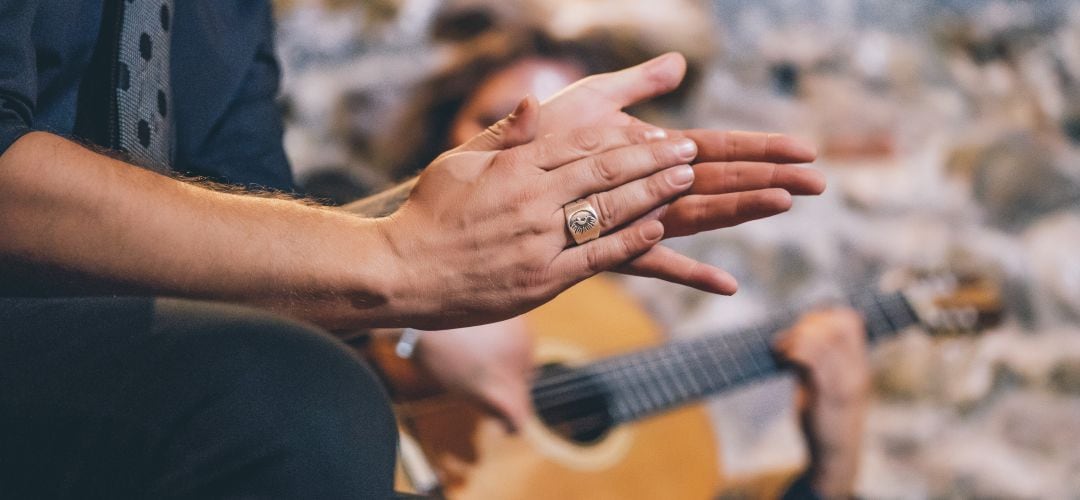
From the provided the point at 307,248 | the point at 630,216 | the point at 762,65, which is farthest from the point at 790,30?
the point at 307,248

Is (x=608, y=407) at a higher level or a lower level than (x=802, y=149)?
lower

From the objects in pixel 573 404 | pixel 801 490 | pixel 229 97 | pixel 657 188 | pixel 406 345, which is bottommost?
pixel 801 490

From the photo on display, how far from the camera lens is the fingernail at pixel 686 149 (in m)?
0.70

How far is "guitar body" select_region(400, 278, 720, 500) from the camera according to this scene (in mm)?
1312

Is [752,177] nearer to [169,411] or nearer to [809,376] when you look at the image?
[169,411]

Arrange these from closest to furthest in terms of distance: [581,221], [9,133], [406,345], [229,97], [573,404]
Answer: [9,133] → [581,221] → [229,97] → [406,345] → [573,404]

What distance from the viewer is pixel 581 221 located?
662 millimetres

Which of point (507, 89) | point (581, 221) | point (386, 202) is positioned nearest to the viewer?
point (581, 221)

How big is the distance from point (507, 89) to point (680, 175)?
1403 mm

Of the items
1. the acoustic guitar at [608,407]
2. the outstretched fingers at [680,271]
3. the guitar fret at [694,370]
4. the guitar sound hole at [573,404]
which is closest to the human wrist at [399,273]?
the outstretched fingers at [680,271]

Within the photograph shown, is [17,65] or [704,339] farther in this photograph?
[704,339]

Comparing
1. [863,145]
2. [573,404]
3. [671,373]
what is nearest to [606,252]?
[573,404]

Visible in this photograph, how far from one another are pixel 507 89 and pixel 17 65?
4.93 feet

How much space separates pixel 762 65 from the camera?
7.11 feet
